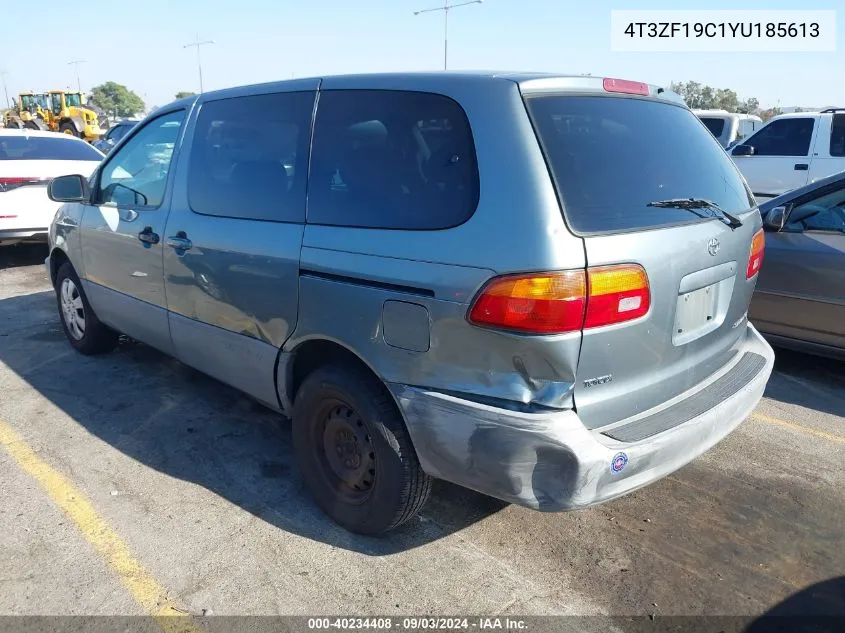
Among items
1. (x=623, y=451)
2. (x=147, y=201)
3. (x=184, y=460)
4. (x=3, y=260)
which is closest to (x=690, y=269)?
(x=623, y=451)

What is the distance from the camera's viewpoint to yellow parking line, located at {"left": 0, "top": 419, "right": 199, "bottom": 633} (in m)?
2.45

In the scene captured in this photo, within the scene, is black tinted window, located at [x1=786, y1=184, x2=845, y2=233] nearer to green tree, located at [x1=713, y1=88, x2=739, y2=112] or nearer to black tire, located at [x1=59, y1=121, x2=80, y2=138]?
black tire, located at [x1=59, y1=121, x2=80, y2=138]

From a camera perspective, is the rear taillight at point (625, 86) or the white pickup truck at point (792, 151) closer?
the rear taillight at point (625, 86)

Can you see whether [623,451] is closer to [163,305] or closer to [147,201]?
[163,305]

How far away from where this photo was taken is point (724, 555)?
2.77 m

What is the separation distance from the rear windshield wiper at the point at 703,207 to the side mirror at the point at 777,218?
74.8 inches

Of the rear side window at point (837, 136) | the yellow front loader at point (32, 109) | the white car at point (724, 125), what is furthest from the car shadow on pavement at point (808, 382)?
the yellow front loader at point (32, 109)

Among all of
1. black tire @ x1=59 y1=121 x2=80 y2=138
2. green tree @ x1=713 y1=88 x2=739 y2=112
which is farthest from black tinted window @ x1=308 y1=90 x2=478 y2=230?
green tree @ x1=713 y1=88 x2=739 y2=112

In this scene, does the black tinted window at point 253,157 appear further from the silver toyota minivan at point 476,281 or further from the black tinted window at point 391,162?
the black tinted window at point 391,162

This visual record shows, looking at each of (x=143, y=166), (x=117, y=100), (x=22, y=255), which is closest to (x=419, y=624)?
(x=143, y=166)

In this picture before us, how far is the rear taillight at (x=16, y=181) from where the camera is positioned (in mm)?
7719

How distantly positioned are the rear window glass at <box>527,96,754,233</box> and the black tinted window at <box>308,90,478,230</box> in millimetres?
321

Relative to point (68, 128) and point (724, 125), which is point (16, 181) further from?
point (68, 128)

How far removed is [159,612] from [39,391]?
102 inches
